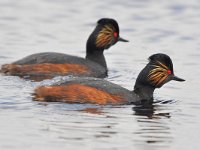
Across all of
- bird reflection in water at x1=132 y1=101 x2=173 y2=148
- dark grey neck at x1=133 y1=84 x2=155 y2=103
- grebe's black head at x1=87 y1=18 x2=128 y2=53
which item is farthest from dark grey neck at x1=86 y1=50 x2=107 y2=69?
bird reflection in water at x1=132 y1=101 x2=173 y2=148

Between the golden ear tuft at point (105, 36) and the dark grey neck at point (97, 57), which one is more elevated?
the golden ear tuft at point (105, 36)

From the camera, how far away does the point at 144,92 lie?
687 inches

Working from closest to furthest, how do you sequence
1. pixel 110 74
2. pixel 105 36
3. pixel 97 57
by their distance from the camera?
1. pixel 110 74
2. pixel 97 57
3. pixel 105 36

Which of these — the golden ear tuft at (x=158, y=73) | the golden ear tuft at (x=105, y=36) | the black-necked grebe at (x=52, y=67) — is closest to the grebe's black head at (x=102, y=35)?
the golden ear tuft at (x=105, y=36)

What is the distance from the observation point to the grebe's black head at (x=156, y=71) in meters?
17.3

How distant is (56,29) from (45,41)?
5.81 feet

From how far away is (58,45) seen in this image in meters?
24.0

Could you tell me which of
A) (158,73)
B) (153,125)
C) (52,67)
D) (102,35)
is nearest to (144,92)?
(158,73)

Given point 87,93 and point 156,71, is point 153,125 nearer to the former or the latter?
point 87,93

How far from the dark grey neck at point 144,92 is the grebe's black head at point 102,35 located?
14.7 ft

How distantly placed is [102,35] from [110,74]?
121 centimetres

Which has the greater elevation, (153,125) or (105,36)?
(105,36)

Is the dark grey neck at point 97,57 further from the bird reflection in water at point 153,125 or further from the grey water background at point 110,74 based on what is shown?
the bird reflection in water at point 153,125

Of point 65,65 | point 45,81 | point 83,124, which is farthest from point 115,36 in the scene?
point 83,124
